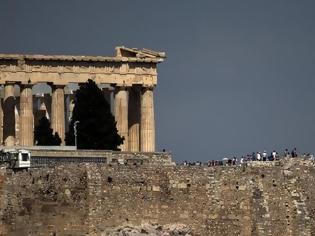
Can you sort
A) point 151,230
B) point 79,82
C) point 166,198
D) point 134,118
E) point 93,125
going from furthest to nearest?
1. point 134,118
2. point 79,82
3. point 93,125
4. point 166,198
5. point 151,230

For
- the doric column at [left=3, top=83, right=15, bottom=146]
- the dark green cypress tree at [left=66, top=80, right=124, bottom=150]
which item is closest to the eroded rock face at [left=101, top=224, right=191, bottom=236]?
the dark green cypress tree at [left=66, top=80, right=124, bottom=150]

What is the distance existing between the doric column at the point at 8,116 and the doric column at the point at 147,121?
779cm

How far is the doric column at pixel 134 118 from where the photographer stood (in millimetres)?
116812

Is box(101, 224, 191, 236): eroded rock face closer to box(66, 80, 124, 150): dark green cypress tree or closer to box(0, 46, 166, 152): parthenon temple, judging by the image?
box(66, 80, 124, 150): dark green cypress tree

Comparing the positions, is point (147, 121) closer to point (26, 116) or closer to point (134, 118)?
point (134, 118)

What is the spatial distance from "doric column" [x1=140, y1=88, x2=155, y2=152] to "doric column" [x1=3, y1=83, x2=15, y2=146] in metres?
7.79

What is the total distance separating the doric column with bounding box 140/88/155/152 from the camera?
115938mm

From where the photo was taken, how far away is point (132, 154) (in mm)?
92438

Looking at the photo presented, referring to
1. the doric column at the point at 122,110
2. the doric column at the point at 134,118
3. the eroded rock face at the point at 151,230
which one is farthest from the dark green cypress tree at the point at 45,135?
the eroded rock face at the point at 151,230

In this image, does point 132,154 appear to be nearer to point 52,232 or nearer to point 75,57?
point 52,232

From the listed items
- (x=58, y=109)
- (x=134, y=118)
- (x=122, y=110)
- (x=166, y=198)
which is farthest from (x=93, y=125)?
(x=134, y=118)

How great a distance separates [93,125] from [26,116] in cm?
1492

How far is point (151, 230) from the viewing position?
86625mm

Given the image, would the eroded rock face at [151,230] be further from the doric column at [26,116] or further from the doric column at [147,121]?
the doric column at [147,121]
